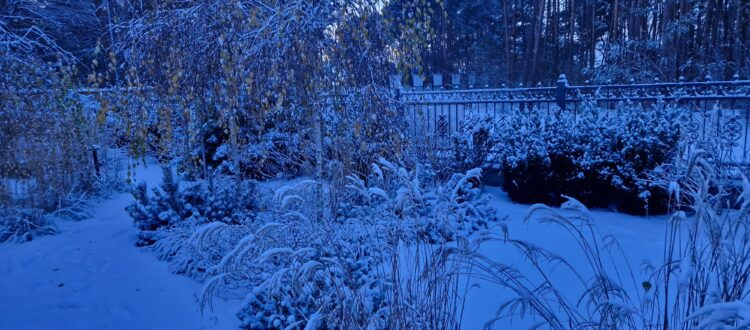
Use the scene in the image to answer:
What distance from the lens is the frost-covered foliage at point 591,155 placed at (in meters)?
4.53

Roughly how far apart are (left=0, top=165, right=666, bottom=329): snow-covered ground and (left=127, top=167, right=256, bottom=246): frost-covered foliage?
22 centimetres

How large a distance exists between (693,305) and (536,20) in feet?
52.5

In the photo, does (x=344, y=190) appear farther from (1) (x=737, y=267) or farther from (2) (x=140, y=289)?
(1) (x=737, y=267)

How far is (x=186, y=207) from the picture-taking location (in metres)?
4.58

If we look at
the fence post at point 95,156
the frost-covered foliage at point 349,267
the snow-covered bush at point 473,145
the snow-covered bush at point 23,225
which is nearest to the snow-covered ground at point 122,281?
the snow-covered bush at point 23,225

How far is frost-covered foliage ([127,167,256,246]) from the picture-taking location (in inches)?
172

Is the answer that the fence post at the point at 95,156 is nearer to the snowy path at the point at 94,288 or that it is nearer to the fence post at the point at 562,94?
the snowy path at the point at 94,288

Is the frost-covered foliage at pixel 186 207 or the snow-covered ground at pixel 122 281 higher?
the frost-covered foliage at pixel 186 207

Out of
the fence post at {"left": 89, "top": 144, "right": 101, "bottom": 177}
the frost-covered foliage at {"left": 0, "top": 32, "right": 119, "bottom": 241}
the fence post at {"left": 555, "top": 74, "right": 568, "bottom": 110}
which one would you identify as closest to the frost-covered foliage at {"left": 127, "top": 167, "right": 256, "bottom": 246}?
the frost-covered foliage at {"left": 0, "top": 32, "right": 119, "bottom": 241}

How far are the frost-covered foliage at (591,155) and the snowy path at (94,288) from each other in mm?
3328

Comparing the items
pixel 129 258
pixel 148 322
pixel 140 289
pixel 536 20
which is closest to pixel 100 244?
pixel 129 258

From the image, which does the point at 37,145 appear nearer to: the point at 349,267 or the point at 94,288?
the point at 94,288

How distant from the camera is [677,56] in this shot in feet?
41.4

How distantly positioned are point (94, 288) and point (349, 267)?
186 centimetres
